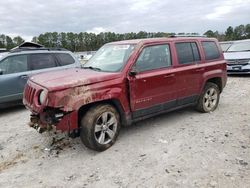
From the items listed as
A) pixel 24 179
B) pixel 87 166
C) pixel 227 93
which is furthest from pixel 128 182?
pixel 227 93

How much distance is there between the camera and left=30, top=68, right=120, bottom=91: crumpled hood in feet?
13.7

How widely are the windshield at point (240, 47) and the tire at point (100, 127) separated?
33.3ft

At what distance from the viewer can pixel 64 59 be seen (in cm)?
878

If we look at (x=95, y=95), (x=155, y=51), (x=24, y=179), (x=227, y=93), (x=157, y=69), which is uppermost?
(x=155, y=51)

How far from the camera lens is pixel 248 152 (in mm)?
4355

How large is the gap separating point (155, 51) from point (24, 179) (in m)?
3.29

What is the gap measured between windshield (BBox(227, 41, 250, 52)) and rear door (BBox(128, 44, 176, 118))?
8.69 meters

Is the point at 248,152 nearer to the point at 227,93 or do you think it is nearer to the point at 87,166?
the point at 87,166

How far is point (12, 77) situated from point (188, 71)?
189 inches

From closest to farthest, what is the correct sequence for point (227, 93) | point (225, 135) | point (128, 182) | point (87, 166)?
point (128, 182) < point (87, 166) < point (225, 135) < point (227, 93)

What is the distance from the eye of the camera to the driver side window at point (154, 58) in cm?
508

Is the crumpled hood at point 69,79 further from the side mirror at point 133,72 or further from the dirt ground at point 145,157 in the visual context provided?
the dirt ground at point 145,157

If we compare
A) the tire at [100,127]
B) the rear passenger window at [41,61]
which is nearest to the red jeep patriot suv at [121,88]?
the tire at [100,127]

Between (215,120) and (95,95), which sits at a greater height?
(95,95)
